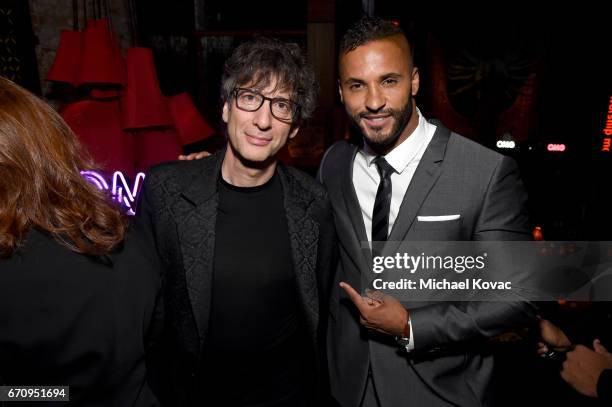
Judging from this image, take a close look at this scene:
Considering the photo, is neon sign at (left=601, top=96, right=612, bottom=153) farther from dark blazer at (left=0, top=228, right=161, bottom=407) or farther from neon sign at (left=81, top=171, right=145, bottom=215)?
dark blazer at (left=0, top=228, right=161, bottom=407)

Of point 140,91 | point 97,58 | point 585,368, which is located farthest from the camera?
point 140,91

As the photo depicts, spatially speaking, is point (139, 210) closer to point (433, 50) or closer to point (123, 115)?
point (123, 115)

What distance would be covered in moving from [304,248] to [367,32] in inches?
40.7

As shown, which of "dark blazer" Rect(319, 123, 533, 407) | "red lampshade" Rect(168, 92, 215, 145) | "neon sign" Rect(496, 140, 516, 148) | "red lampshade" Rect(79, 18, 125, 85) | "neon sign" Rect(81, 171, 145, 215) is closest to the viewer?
"dark blazer" Rect(319, 123, 533, 407)

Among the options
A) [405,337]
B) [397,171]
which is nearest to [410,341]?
[405,337]

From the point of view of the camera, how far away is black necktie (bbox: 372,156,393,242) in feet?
5.62

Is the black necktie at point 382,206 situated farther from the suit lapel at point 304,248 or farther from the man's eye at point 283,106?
the man's eye at point 283,106

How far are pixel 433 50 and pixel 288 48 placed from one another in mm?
8738

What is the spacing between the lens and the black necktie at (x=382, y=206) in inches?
67.4

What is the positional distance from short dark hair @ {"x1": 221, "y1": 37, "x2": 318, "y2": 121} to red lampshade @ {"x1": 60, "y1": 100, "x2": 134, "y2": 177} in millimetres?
1695

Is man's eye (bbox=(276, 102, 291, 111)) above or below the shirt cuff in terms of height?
above

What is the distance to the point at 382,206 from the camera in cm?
173

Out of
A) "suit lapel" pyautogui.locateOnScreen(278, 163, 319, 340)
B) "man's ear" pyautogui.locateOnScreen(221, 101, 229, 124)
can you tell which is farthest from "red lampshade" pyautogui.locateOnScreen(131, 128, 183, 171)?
"suit lapel" pyautogui.locateOnScreen(278, 163, 319, 340)

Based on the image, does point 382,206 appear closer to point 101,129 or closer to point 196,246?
point 196,246
